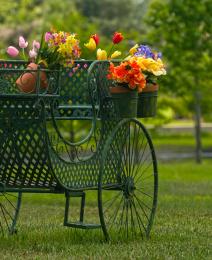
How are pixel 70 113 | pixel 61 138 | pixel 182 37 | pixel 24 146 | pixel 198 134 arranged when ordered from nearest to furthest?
pixel 24 146, pixel 61 138, pixel 70 113, pixel 182 37, pixel 198 134

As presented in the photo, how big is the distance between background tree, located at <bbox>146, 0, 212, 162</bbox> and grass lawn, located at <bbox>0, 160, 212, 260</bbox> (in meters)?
10.9

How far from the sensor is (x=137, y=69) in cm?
677

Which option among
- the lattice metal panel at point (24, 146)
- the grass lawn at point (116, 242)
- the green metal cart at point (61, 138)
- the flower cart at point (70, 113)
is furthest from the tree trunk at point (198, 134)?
the lattice metal panel at point (24, 146)

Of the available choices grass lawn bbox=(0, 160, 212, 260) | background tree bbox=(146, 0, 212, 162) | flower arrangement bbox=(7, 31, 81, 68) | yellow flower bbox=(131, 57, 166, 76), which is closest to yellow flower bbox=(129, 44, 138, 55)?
yellow flower bbox=(131, 57, 166, 76)

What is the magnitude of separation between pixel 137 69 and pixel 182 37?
15.2 meters

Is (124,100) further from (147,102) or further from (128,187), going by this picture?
(128,187)

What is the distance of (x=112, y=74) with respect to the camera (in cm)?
678

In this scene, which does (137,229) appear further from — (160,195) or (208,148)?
(208,148)

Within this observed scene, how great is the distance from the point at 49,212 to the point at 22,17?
28345 millimetres

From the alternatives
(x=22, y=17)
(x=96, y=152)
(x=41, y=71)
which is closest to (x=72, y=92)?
(x=96, y=152)

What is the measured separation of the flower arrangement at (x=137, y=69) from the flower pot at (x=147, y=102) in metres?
0.12

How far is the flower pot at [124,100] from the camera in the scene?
6.84 m

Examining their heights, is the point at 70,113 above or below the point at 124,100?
below

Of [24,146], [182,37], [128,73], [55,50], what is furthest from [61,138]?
[182,37]
